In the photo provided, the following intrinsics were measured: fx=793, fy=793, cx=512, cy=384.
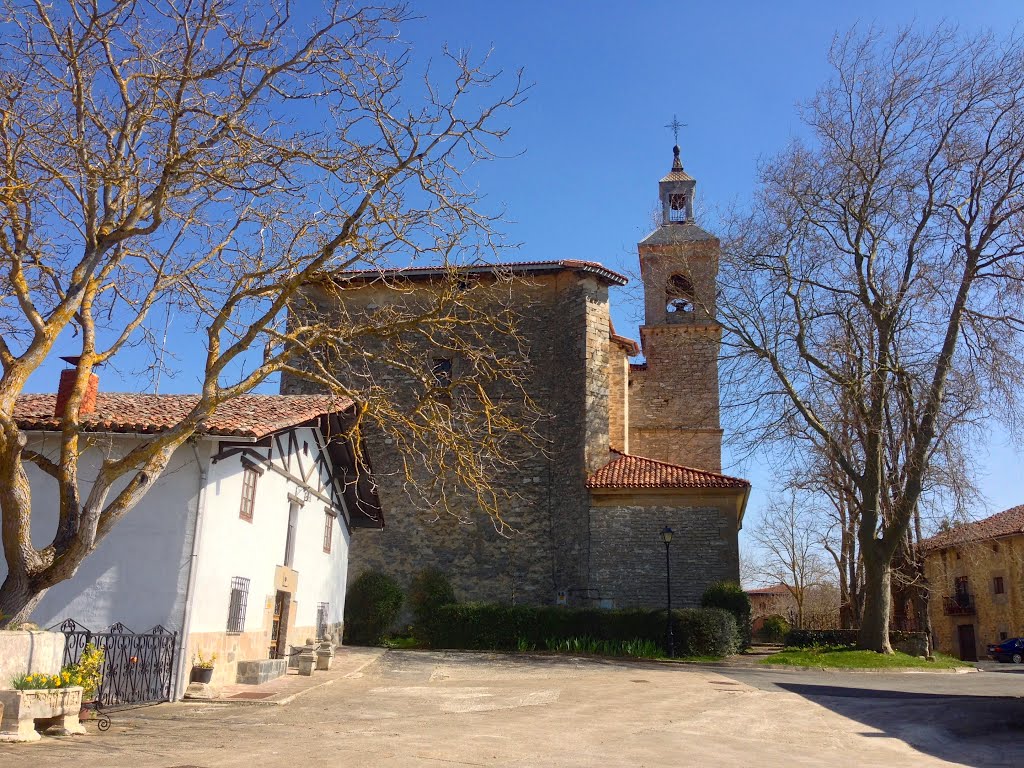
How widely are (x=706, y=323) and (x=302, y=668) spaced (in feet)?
70.6

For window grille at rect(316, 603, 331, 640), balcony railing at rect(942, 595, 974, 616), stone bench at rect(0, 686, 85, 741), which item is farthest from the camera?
balcony railing at rect(942, 595, 974, 616)

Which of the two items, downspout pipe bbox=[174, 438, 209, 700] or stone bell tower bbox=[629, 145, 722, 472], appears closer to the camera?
downspout pipe bbox=[174, 438, 209, 700]

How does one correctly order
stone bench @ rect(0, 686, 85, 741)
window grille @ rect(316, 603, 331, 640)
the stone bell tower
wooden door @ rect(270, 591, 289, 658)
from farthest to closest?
the stone bell tower → window grille @ rect(316, 603, 331, 640) → wooden door @ rect(270, 591, 289, 658) → stone bench @ rect(0, 686, 85, 741)

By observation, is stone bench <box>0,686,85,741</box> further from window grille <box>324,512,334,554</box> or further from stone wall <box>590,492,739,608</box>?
stone wall <box>590,492,739,608</box>

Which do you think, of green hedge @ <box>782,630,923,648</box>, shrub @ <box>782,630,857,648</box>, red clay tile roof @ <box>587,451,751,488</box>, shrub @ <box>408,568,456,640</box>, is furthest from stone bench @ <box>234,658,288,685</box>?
shrub @ <box>782,630,857,648</box>

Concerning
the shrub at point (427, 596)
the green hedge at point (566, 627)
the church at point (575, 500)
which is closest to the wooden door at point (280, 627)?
the green hedge at point (566, 627)

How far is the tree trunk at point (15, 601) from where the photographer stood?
7414mm

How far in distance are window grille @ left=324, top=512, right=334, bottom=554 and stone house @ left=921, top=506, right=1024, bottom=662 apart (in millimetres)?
25655

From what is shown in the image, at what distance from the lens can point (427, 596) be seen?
72.6 feet

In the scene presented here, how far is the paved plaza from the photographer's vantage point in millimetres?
7082

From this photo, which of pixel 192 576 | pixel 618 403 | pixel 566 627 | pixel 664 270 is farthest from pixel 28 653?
pixel 664 270

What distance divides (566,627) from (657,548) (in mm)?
3182

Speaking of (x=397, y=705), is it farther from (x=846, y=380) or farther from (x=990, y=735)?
(x=846, y=380)

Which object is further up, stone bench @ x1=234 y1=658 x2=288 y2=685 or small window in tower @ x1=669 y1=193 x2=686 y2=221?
small window in tower @ x1=669 y1=193 x2=686 y2=221
